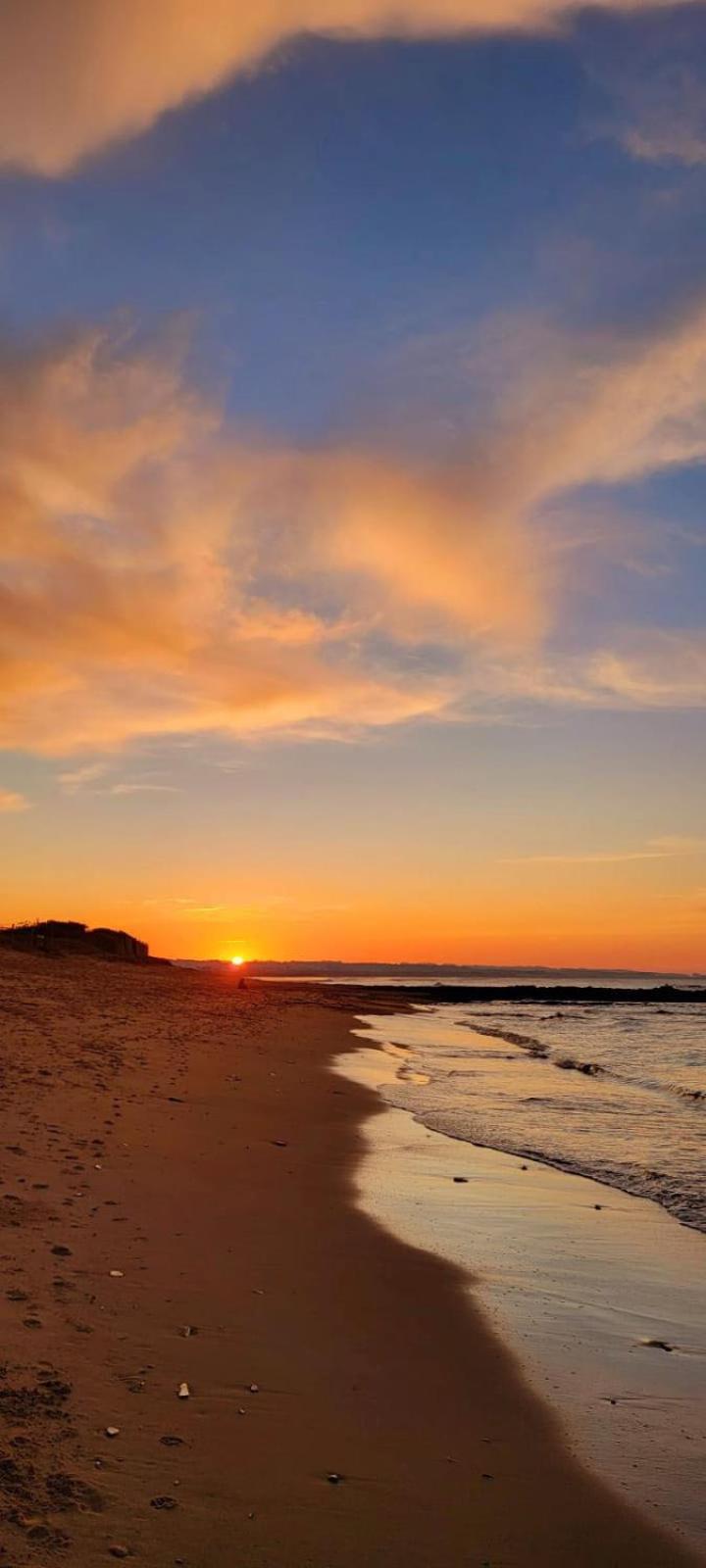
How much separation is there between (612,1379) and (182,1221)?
15.0ft

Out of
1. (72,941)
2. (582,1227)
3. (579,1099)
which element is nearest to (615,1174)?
(582,1227)

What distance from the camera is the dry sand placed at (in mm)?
4859

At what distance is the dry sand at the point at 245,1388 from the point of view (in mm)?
4859

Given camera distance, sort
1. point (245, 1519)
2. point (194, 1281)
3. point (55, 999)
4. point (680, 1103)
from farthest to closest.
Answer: point (55, 999) < point (680, 1103) < point (194, 1281) < point (245, 1519)

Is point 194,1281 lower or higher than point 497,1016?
higher

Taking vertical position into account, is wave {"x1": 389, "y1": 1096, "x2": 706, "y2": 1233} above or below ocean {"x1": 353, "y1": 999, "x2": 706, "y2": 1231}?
above

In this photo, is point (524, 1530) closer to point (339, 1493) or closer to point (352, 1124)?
point (339, 1493)

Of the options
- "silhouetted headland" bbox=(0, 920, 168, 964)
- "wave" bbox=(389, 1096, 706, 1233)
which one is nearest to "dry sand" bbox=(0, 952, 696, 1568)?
"wave" bbox=(389, 1096, 706, 1233)

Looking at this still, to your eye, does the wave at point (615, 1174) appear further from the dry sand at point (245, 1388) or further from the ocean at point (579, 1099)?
the dry sand at point (245, 1388)

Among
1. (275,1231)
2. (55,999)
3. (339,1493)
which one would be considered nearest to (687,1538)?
(339,1493)

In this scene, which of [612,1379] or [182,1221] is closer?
[612,1379]

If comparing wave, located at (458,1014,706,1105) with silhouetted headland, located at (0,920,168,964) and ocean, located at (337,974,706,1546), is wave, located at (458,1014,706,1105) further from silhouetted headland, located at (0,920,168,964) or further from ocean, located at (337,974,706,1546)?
silhouetted headland, located at (0,920,168,964)

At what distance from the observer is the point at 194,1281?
836 cm

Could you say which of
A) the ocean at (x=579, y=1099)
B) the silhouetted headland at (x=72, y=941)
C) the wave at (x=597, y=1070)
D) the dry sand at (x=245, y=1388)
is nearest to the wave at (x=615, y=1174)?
the ocean at (x=579, y=1099)
